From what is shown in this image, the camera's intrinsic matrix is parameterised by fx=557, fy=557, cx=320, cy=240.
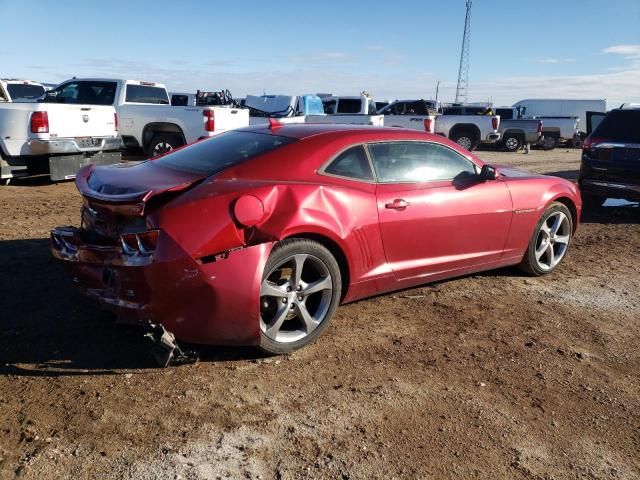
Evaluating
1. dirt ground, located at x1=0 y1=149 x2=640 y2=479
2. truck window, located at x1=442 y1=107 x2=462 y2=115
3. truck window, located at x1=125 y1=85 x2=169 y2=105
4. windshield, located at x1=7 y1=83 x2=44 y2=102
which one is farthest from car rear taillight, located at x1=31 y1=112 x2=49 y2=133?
truck window, located at x1=442 y1=107 x2=462 y2=115

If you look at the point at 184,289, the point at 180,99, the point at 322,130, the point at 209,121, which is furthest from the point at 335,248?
the point at 180,99

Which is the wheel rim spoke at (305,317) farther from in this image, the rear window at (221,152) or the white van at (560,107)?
the white van at (560,107)

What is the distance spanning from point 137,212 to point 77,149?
6.44m

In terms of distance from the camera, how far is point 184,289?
315 cm

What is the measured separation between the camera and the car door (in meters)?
4.14

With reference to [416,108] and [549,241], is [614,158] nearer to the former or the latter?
[549,241]

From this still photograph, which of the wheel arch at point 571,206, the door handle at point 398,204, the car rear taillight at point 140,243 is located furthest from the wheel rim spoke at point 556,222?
the car rear taillight at point 140,243

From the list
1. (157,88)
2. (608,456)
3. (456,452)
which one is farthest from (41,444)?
(157,88)

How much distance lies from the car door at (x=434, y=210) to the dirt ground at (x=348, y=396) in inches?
16.5

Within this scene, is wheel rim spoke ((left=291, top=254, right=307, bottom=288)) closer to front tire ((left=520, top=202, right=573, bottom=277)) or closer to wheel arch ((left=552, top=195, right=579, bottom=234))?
front tire ((left=520, top=202, right=573, bottom=277))

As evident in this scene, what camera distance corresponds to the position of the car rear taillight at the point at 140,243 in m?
3.13

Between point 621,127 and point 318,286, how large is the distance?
6937 mm

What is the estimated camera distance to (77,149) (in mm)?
8859

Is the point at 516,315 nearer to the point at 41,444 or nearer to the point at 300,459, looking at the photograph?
the point at 300,459
